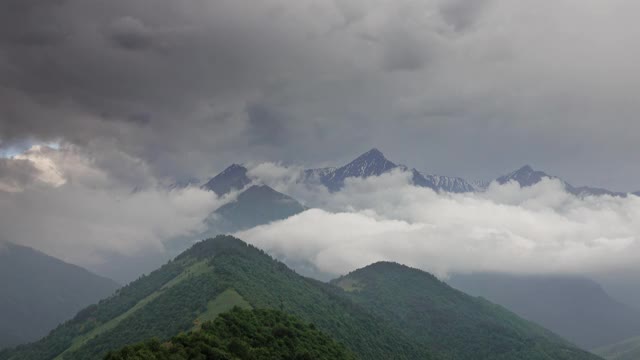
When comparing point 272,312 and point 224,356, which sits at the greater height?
point 272,312

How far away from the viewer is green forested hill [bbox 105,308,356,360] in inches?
4715

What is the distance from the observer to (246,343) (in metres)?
146

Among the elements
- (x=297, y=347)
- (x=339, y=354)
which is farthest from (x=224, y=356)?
(x=339, y=354)

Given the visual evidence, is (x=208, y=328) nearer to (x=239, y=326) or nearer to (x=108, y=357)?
(x=239, y=326)

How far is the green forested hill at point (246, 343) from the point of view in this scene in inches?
4715

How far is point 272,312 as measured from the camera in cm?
19425

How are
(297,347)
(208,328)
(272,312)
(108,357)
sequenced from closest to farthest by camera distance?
(108,357), (208,328), (297,347), (272,312)

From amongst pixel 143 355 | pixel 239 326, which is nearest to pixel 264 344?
pixel 239 326

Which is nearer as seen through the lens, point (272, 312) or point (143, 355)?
point (143, 355)

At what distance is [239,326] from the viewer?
16350cm

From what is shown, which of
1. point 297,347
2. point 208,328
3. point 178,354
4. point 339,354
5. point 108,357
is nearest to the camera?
point 108,357

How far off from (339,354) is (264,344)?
114 ft

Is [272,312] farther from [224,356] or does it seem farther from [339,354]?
[224,356]

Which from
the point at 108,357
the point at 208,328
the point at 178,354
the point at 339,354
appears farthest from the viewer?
the point at 339,354
